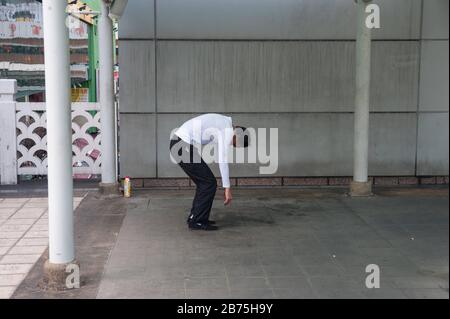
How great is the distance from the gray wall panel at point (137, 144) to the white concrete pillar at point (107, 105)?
2.02 ft

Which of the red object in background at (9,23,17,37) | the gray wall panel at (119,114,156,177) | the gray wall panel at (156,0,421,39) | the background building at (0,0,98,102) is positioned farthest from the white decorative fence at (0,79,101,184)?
the red object in background at (9,23,17,37)

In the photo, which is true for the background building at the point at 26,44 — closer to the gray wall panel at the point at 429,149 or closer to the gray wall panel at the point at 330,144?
the gray wall panel at the point at 330,144

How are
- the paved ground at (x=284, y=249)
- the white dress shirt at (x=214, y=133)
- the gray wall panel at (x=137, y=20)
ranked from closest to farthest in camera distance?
1. the paved ground at (x=284, y=249)
2. the white dress shirt at (x=214, y=133)
3. the gray wall panel at (x=137, y=20)

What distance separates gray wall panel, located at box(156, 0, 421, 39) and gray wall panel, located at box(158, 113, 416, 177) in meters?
1.31

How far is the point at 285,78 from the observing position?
32.2 feet

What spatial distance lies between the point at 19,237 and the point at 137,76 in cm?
359

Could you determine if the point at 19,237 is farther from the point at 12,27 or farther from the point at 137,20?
the point at 12,27

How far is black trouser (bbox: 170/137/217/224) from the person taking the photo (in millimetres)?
6965

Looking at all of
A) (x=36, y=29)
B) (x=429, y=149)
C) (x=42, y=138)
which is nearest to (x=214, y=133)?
(x=42, y=138)

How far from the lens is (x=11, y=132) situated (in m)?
9.77

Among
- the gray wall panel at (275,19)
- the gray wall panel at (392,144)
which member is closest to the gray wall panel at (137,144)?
the gray wall panel at (275,19)

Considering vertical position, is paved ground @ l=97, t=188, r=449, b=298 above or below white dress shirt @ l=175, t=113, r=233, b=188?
below

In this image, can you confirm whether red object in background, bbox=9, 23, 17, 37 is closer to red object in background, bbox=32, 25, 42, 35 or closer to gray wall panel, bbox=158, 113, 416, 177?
red object in background, bbox=32, 25, 42, 35

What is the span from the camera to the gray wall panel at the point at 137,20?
950cm
